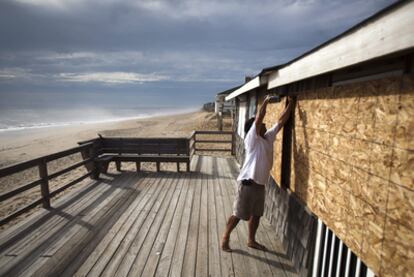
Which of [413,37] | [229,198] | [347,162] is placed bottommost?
[229,198]

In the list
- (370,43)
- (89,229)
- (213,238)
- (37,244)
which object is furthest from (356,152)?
(37,244)

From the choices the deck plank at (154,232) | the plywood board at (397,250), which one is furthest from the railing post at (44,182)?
the plywood board at (397,250)

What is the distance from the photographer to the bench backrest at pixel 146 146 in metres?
7.34

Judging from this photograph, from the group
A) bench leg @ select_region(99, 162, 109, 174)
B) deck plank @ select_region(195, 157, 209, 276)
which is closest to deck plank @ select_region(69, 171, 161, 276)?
deck plank @ select_region(195, 157, 209, 276)

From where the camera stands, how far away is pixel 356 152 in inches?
73.1

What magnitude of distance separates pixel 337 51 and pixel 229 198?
4.12 meters

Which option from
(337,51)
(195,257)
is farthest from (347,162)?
(195,257)

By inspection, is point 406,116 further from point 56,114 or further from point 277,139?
point 56,114

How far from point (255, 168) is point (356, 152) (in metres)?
1.30

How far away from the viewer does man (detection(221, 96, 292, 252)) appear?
9.74 feet

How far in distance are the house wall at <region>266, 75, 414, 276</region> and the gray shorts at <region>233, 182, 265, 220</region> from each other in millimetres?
654

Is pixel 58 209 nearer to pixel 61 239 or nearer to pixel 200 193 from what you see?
pixel 61 239

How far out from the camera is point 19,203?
6375 millimetres

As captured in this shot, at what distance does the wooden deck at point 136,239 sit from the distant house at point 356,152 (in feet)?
2.78
